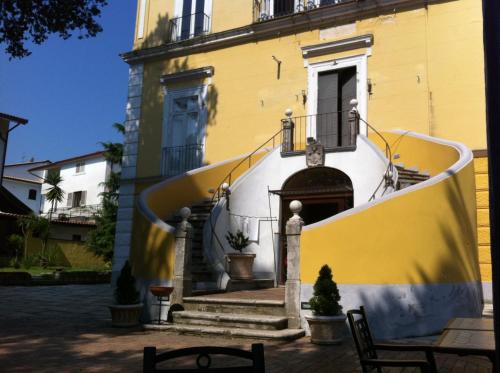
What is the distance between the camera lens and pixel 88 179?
40.8m

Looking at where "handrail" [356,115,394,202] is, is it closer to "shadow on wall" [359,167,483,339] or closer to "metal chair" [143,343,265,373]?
"shadow on wall" [359,167,483,339]

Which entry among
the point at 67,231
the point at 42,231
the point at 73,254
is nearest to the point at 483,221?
the point at 42,231

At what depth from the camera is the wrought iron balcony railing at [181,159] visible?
1428 cm

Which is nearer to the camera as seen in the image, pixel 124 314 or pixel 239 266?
pixel 124 314

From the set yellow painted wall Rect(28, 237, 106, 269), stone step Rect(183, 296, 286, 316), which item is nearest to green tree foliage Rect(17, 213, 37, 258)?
yellow painted wall Rect(28, 237, 106, 269)

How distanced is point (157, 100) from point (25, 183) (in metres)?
36.1

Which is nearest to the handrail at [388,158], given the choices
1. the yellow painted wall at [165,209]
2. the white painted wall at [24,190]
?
the yellow painted wall at [165,209]

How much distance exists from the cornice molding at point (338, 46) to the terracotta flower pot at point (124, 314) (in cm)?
798

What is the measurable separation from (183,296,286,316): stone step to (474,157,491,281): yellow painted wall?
14.1 ft

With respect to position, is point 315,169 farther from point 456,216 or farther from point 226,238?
point 456,216

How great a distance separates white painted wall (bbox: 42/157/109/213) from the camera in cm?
3974

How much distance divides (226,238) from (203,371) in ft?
29.3

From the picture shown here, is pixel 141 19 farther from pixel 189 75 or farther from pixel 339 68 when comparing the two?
pixel 339 68

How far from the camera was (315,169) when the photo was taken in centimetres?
1154
